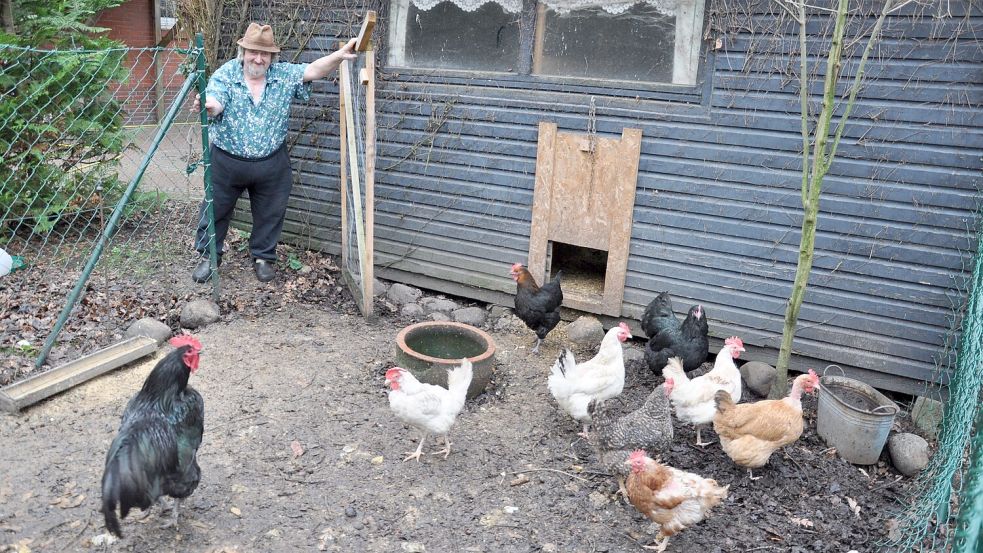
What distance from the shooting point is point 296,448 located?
4211 mm

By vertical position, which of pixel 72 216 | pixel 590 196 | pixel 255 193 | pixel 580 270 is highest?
pixel 590 196

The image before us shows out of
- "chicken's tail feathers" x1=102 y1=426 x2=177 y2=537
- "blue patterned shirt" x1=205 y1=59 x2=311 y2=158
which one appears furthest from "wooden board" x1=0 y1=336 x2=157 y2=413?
"blue patterned shirt" x1=205 y1=59 x2=311 y2=158

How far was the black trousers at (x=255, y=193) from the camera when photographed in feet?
19.6

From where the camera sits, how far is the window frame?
5.34 m

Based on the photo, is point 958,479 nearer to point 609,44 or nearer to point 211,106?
point 609,44

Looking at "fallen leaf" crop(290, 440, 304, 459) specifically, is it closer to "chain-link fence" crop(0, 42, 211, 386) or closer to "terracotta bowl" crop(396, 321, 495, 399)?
"terracotta bowl" crop(396, 321, 495, 399)

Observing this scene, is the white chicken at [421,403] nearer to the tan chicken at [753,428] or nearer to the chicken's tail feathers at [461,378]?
the chicken's tail feathers at [461,378]

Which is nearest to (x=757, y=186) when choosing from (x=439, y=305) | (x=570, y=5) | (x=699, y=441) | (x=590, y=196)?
(x=590, y=196)

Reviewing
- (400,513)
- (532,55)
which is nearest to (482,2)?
(532,55)

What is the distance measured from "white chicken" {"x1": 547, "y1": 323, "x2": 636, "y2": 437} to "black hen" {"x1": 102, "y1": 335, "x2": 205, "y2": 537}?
222 centimetres

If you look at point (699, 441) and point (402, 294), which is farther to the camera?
point (402, 294)

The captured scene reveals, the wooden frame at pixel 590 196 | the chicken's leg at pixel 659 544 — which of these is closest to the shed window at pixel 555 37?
the wooden frame at pixel 590 196

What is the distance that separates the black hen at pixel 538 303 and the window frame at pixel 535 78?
161cm

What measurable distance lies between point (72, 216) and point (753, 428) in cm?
688
